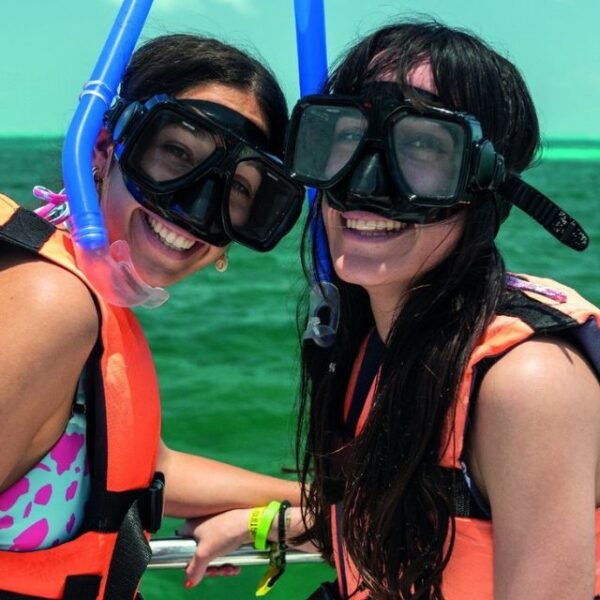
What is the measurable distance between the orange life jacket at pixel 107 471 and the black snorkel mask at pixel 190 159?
226 millimetres

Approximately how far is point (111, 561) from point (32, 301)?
2.08 ft

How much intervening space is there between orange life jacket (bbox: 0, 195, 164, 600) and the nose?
534 millimetres

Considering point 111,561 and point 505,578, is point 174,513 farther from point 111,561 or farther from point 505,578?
point 505,578

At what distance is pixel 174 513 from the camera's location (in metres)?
2.29

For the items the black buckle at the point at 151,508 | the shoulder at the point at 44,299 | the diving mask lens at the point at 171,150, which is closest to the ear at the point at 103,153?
the diving mask lens at the point at 171,150

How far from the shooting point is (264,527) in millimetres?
2152

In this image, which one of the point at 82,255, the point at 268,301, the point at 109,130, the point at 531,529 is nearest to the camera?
the point at 531,529

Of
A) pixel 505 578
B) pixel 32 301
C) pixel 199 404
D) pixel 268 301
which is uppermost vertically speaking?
pixel 32 301

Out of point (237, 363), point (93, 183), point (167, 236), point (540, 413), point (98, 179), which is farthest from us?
point (237, 363)

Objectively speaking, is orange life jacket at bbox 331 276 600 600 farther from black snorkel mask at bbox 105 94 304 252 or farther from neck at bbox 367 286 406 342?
black snorkel mask at bbox 105 94 304 252

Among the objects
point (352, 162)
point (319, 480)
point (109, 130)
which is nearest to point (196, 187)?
point (109, 130)

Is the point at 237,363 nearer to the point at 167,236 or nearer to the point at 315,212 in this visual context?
the point at 315,212

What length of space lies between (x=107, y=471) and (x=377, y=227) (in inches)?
29.1

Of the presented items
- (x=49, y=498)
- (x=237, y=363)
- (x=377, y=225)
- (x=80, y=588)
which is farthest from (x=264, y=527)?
(x=237, y=363)
